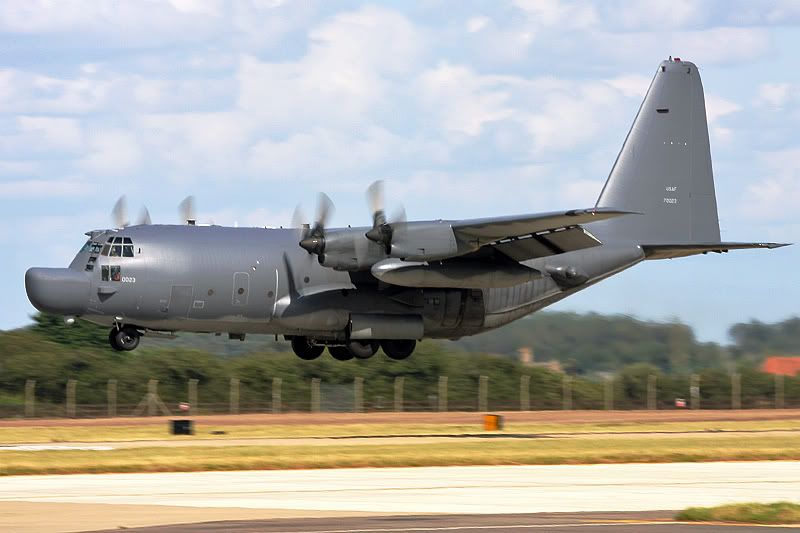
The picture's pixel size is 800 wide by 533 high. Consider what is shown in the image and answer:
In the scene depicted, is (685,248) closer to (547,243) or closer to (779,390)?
(547,243)

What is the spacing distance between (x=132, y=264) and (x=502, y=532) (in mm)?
17684

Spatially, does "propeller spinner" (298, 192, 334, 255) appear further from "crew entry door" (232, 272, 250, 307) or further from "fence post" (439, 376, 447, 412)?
"fence post" (439, 376, 447, 412)

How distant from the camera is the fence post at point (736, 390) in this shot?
150 feet

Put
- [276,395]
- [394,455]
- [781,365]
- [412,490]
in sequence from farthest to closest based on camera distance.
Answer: [781,365]
[276,395]
[394,455]
[412,490]

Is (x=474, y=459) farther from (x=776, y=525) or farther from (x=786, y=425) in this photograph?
(x=786, y=425)

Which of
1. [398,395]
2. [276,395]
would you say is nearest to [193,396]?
[276,395]

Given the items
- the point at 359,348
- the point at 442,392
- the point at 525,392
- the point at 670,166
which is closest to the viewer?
the point at 359,348

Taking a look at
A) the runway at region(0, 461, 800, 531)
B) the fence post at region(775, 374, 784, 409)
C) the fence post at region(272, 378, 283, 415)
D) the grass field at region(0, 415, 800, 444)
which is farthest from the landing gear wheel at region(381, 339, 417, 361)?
the fence post at region(775, 374, 784, 409)

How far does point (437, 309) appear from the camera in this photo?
32469 millimetres

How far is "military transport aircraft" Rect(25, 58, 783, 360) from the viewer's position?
1161 inches

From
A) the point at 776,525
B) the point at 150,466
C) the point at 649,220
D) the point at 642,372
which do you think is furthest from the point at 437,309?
the point at 776,525

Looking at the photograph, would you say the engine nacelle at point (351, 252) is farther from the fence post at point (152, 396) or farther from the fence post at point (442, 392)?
the fence post at point (442, 392)

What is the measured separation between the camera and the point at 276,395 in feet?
142

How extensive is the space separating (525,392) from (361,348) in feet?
48.6
